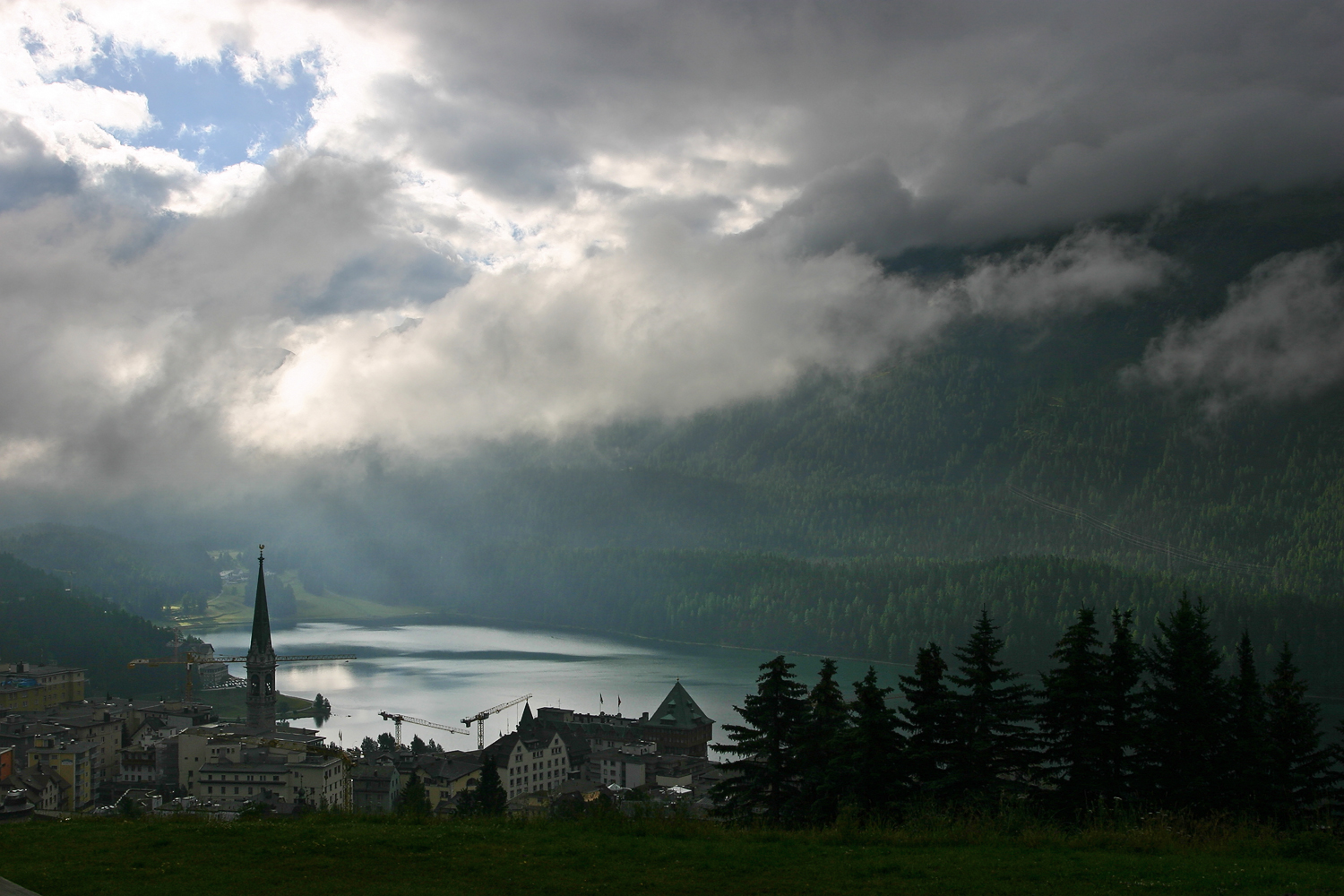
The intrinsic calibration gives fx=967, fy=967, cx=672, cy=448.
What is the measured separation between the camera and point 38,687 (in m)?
65.4

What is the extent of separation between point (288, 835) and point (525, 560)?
586ft

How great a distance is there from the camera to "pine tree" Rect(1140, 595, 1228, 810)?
11109 mm

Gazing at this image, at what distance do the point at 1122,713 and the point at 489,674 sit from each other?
260 ft

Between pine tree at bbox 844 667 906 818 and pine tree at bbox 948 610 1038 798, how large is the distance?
66 centimetres

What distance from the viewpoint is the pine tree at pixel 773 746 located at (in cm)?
1284

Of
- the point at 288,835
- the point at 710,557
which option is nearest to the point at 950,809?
the point at 288,835

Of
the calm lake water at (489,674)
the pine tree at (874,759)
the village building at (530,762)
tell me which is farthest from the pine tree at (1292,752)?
the calm lake water at (489,674)

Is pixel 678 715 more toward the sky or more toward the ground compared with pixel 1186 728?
more toward the ground

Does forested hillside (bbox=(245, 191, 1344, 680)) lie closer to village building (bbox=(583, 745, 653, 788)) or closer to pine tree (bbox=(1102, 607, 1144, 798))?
village building (bbox=(583, 745, 653, 788))

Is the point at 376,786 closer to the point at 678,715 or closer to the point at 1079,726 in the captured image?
the point at 678,715

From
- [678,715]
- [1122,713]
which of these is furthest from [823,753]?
[678,715]

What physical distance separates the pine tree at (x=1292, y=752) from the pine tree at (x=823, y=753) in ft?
16.3

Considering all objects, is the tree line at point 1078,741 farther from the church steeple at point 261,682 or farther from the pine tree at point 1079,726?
the church steeple at point 261,682

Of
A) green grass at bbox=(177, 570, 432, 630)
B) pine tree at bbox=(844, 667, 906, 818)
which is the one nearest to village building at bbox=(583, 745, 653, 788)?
pine tree at bbox=(844, 667, 906, 818)
